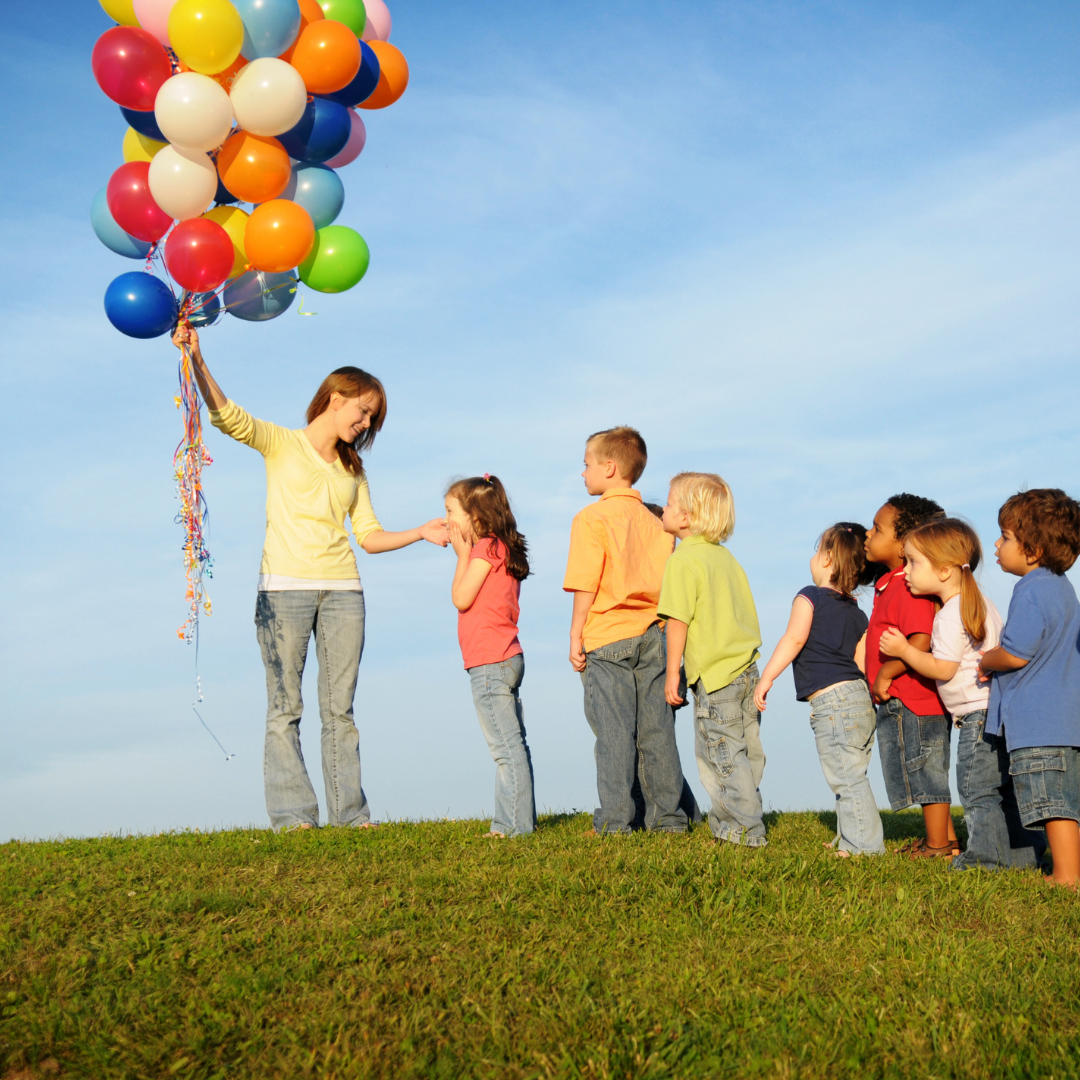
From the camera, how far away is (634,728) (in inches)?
245

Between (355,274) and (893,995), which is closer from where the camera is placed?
(893,995)

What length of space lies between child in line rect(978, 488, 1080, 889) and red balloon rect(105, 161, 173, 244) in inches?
212

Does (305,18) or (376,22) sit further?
(376,22)

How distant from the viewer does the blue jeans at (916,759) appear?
613 cm

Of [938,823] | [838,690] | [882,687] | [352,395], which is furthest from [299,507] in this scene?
[938,823]

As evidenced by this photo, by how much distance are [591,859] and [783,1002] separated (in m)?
1.67

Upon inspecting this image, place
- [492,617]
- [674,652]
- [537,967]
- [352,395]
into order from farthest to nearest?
[352,395]
[492,617]
[674,652]
[537,967]

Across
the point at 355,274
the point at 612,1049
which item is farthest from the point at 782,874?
the point at 355,274

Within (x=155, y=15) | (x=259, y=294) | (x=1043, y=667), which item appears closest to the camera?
(x=1043, y=667)

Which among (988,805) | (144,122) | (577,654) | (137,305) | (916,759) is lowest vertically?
(988,805)

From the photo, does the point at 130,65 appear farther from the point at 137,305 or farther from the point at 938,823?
the point at 938,823

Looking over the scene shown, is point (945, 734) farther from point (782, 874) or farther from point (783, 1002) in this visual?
point (783, 1002)

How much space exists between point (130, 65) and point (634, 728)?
4.98 meters

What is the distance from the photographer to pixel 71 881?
5047 mm
